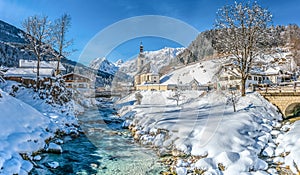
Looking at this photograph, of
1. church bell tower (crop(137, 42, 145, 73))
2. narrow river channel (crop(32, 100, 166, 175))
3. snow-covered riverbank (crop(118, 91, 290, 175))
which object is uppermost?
church bell tower (crop(137, 42, 145, 73))

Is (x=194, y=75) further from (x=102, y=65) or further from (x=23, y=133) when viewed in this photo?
(x=102, y=65)

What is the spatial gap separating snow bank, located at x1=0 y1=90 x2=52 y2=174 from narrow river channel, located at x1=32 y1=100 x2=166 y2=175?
0.89 metres

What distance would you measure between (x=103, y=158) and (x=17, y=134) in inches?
192

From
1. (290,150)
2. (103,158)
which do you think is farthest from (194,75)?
(103,158)

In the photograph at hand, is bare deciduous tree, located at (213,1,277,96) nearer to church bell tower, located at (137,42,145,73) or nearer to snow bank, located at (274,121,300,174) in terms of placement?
snow bank, located at (274,121,300,174)

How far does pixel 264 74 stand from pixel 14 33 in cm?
14632

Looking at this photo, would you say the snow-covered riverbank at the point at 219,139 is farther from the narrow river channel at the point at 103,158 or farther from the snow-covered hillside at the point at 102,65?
the snow-covered hillside at the point at 102,65

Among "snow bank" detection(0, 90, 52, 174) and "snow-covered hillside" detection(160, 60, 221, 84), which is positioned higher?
"snow-covered hillside" detection(160, 60, 221, 84)

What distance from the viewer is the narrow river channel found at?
1009 centimetres

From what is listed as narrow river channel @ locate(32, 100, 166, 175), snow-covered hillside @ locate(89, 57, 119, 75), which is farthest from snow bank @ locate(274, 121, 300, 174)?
snow-covered hillside @ locate(89, 57, 119, 75)

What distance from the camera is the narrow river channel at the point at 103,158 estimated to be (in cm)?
1009

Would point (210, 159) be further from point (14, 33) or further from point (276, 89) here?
point (14, 33)

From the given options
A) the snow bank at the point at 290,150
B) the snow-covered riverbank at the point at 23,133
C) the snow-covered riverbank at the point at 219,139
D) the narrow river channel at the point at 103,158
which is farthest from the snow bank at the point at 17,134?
the snow bank at the point at 290,150

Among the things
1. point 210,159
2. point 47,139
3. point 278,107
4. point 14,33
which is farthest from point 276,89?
point 14,33
